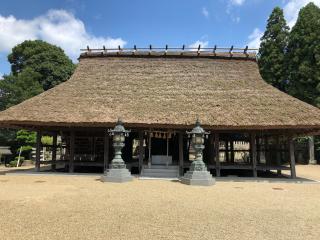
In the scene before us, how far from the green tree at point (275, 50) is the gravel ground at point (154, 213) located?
20266mm

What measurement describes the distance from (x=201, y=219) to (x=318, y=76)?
23.1 m

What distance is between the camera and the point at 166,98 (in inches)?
644

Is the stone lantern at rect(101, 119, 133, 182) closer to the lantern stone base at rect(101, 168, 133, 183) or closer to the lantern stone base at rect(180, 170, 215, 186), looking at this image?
Result: the lantern stone base at rect(101, 168, 133, 183)

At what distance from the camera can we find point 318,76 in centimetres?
2588

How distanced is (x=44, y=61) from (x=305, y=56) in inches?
1082

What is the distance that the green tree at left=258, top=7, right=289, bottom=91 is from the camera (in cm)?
2933

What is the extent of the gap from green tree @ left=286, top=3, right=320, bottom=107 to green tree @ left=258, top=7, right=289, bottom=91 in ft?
2.89

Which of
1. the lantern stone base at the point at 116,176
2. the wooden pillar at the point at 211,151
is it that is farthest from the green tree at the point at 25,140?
the wooden pillar at the point at 211,151

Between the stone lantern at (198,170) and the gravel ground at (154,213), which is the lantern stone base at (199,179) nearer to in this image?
the stone lantern at (198,170)

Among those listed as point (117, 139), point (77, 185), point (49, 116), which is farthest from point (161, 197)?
point (49, 116)

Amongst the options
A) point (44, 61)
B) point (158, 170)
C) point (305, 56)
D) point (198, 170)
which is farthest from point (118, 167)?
point (44, 61)

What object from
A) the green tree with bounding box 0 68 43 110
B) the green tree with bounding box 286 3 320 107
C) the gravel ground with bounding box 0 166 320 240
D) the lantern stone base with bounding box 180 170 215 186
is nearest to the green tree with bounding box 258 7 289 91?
the green tree with bounding box 286 3 320 107

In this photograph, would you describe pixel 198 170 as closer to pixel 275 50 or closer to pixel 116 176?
pixel 116 176

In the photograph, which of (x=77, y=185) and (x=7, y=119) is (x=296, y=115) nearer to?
(x=77, y=185)
